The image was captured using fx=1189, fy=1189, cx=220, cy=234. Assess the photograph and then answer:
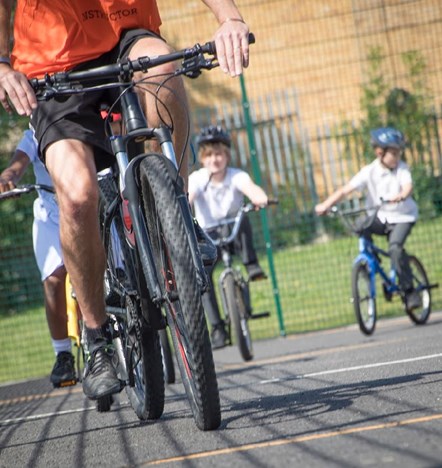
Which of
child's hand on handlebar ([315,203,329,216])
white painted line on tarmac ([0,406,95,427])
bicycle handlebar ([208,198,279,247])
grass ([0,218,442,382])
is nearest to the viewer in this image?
white painted line on tarmac ([0,406,95,427])

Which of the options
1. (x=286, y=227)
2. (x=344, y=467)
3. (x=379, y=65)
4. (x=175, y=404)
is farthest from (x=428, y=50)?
(x=344, y=467)

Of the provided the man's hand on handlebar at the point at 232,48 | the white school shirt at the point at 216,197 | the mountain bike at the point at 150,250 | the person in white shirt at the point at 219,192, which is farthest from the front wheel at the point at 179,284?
the white school shirt at the point at 216,197

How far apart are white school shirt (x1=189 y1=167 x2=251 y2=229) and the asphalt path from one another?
2.36 m

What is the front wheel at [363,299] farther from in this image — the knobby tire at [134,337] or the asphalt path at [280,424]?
the knobby tire at [134,337]

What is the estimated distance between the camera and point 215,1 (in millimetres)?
4281

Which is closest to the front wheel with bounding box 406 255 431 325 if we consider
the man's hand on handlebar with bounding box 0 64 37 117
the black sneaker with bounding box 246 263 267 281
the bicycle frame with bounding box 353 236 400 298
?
the bicycle frame with bounding box 353 236 400 298

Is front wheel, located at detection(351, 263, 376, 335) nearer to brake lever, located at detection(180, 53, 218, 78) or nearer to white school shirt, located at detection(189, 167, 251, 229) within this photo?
white school shirt, located at detection(189, 167, 251, 229)

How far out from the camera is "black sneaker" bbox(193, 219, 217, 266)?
13.4 ft

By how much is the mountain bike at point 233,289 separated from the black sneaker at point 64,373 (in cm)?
268

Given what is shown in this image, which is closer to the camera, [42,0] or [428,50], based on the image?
[42,0]

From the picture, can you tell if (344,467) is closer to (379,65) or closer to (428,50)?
(428,50)

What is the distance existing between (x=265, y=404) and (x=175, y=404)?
84 cm

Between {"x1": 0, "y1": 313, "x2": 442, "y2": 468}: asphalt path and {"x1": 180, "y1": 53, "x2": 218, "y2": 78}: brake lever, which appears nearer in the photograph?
{"x1": 0, "y1": 313, "x2": 442, "y2": 468}: asphalt path

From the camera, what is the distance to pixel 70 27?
Answer: 15.1 ft
